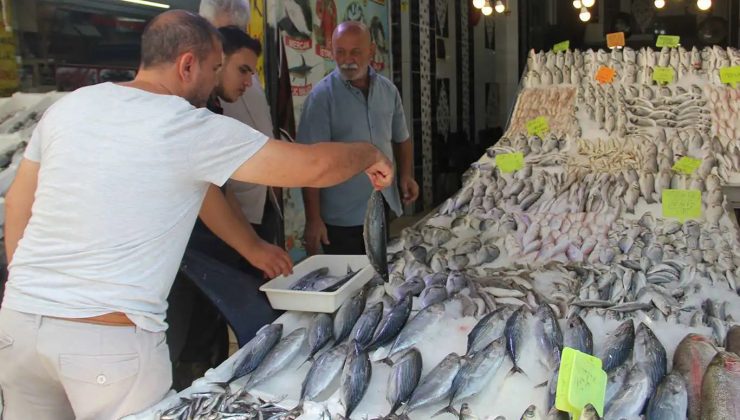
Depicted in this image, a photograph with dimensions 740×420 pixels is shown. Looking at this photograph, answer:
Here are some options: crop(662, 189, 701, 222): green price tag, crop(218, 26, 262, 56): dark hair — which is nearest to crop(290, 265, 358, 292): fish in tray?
crop(218, 26, 262, 56): dark hair

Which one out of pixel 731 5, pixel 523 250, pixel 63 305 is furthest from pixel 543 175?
pixel 731 5

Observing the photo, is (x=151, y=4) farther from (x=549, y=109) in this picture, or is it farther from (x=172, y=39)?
(x=549, y=109)

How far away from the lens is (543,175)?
14.9ft

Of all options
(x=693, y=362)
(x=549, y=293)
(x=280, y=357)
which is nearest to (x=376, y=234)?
(x=280, y=357)

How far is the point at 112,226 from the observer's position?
1.81 meters

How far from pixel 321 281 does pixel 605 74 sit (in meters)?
4.23

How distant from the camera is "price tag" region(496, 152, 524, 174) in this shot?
185 inches

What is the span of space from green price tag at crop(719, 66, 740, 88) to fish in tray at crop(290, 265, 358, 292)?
13.8ft

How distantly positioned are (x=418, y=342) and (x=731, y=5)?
9322mm

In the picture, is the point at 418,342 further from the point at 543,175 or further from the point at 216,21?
the point at 543,175

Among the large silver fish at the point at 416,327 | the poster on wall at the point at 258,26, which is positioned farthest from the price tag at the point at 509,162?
the large silver fish at the point at 416,327

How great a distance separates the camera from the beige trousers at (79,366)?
1.83 metres

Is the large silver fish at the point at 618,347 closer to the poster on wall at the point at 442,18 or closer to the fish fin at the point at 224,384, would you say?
the fish fin at the point at 224,384

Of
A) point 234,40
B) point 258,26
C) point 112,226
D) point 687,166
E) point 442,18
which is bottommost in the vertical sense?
point 687,166
